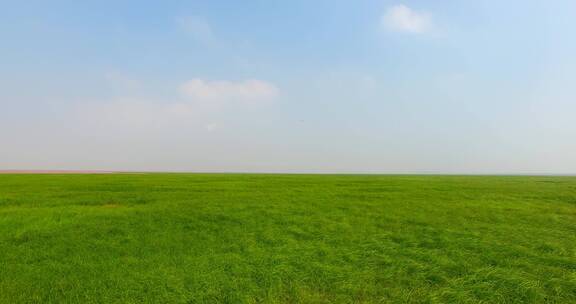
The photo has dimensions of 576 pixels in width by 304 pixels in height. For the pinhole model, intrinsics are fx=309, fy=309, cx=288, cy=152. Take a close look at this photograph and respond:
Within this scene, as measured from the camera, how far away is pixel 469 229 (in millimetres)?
12914

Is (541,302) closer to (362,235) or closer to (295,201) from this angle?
(362,235)

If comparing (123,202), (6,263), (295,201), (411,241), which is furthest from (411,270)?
→ (123,202)

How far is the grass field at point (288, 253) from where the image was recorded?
8.05 metres

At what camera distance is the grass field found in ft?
26.4

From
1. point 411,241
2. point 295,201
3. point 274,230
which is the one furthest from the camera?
point 295,201

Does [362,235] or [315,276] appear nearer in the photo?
[315,276]

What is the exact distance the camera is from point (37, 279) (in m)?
8.63

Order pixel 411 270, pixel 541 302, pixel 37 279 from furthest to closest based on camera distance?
pixel 411 270
pixel 37 279
pixel 541 302

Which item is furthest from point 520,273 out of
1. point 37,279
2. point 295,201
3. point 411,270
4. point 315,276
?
point 37,279

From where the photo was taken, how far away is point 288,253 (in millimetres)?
10375

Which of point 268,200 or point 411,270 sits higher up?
point 268,200

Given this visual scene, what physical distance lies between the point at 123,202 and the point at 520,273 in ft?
63.4

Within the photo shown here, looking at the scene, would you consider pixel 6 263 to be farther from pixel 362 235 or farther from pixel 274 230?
pixel 362 235

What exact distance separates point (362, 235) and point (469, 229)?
15.6ft
